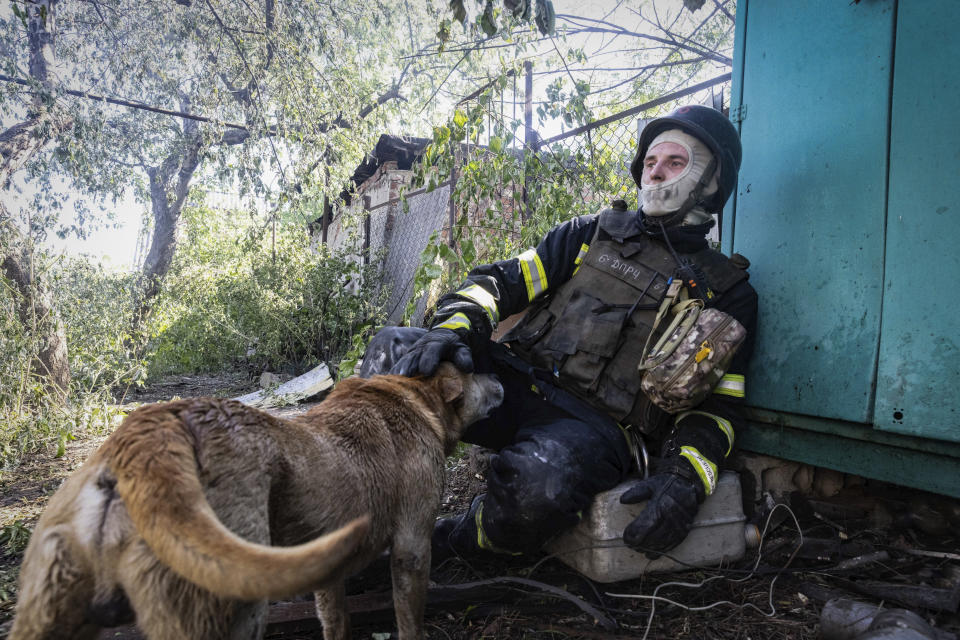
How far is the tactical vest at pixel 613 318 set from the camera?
2.77 meters

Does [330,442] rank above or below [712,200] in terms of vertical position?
below

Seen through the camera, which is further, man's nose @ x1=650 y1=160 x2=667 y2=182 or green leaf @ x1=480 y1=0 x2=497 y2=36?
man's nose @ x1=650 y1=160 x2=667 y2=182

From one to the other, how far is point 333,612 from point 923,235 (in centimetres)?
285

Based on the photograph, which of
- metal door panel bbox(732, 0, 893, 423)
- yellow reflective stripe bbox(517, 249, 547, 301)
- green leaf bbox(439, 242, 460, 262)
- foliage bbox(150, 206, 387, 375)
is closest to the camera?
metal door panel bbox(732, 0, 893, 423)

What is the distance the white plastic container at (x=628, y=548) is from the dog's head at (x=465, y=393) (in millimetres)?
676

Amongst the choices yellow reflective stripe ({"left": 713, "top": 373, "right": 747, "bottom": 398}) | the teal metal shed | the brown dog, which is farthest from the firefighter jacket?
the brown dog

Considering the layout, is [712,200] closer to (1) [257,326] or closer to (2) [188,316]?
(1) [257,326]

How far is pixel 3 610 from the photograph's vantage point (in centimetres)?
232

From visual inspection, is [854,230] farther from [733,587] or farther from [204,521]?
[204,521]

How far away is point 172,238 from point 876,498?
52.0ft

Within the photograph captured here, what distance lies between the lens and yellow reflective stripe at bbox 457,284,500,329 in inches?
112

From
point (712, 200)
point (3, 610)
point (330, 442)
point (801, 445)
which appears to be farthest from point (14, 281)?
point (801, 445)

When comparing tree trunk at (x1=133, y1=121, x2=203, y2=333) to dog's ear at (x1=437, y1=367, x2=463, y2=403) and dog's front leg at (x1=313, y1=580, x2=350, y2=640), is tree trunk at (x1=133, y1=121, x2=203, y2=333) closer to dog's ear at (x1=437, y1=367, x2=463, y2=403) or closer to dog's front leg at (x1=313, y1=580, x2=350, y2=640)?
dog's ear at (x1=437, y1=367, x2=463, y2=403)

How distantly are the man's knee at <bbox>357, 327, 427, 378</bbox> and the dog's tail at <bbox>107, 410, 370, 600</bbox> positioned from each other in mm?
1512
